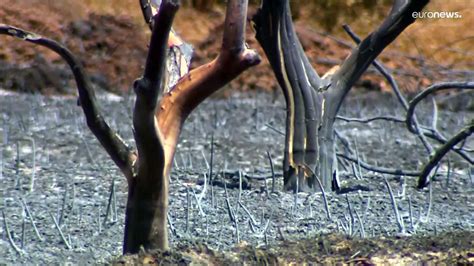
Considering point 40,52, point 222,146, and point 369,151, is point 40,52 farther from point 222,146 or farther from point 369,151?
point 369,151

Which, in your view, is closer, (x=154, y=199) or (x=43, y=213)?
(x=154, y=199)

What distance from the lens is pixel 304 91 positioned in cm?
500

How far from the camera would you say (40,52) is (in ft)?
32.0

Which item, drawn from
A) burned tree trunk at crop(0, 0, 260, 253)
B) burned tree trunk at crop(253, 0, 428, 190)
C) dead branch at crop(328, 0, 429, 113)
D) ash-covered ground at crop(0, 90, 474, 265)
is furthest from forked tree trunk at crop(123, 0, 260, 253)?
dead branch at crop(328, 0, 429, 113)

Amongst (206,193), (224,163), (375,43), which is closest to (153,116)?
(206,193)

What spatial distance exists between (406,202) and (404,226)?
0.67 m

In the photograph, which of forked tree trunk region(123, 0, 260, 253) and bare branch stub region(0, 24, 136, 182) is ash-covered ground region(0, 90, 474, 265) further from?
bare branch stub region(0, 24, 136, 182)

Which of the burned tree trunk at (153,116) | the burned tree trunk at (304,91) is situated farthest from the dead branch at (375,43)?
the burned tree trunk at (153,116)

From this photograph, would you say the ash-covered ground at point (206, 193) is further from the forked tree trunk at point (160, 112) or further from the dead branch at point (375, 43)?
the dead branch at point (375, 43)

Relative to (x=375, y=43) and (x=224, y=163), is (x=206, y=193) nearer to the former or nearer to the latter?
(x=375, y=43)

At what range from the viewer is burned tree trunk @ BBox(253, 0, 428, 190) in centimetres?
491

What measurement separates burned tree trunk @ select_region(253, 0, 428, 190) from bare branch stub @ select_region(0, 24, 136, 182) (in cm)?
173

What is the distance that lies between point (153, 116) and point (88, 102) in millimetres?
308

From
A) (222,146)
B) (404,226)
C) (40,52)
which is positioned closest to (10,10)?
(40,52)
